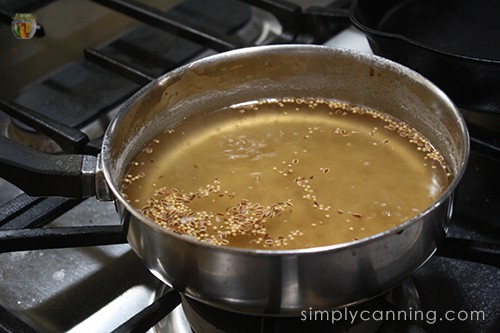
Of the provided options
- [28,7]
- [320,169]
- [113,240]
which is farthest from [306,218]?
[28,7]

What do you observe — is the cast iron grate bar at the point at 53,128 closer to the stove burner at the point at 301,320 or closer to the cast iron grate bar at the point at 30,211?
the cast iron grate bar at the point at 30,211

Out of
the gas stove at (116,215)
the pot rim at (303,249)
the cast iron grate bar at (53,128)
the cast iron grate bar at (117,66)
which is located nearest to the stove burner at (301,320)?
the gas stove at (116,215)

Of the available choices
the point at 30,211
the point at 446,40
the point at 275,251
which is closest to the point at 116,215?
the point at 30,211

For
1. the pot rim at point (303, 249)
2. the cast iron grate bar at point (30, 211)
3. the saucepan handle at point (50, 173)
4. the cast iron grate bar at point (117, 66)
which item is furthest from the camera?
the cast iron grate bar at point (117, 66)

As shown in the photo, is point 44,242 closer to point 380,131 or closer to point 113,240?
point 113,240

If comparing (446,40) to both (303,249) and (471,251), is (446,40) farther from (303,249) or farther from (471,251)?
(303,249)

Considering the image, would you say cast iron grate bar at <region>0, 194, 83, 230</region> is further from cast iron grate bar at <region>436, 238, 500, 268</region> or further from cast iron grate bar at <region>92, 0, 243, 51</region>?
cast iron grate bar at <region>436, 238, 500, 268</region>

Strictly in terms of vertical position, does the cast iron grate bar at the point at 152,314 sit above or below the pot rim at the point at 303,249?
below
